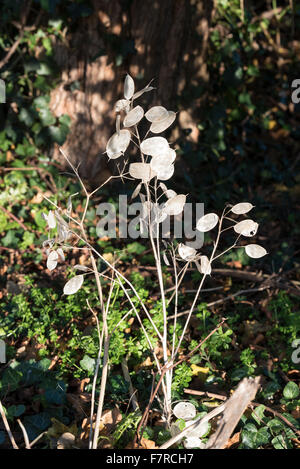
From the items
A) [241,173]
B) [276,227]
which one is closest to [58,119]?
[241,173]

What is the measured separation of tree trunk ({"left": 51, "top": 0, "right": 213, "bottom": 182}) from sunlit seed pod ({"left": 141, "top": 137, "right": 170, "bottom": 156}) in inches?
68.1

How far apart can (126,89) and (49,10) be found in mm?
1708

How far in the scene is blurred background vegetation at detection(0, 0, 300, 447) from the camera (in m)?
2.32

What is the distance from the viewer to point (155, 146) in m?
1.55

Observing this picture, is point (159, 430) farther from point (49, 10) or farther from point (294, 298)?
point (49, 10)

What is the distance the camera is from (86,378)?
2004 millimetres

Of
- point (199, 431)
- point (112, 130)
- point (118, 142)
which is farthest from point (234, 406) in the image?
point (112, 130)

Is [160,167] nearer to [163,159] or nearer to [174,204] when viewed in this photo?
[163,159]

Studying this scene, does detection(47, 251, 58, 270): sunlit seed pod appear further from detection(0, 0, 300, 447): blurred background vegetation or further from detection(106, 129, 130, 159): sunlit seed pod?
detection(0, 0, 300, 447): blurred background vegetation

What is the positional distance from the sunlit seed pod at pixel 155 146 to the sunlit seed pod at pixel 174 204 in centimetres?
15

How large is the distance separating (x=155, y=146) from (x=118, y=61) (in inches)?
69.2

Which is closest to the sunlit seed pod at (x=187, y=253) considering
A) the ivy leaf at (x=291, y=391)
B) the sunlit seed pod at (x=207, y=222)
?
the sunlit seed pod at (x=207, y=222)

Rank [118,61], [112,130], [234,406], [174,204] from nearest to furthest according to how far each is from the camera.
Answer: [234,406] < [174,204] < [118,61] < [112,130]

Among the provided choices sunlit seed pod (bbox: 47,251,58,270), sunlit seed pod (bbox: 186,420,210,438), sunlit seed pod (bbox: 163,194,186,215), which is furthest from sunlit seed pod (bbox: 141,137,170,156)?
sunlit seed pod (bbox: 186,420,210,438)
